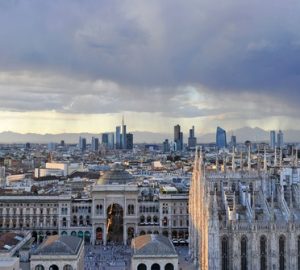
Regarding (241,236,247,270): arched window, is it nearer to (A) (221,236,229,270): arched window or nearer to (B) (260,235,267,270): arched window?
(A) (221,236,229,270): arched window

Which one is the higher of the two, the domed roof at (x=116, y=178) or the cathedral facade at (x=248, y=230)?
the domed roof at (x=116, y=178)

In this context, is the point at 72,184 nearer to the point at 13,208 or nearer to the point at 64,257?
the point at 13,208

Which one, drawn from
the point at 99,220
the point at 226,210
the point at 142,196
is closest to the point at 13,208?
the point at 99,220

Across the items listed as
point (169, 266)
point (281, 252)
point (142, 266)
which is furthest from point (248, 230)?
point (142, 266)

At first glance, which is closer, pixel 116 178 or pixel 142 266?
pixel 142 266

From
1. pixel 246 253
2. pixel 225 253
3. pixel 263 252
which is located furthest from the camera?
pixel 263 252

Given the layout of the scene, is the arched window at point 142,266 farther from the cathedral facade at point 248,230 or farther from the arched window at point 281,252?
the arched window at point 281,252

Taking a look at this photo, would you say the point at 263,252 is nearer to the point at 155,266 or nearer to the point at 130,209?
the point at 155,266

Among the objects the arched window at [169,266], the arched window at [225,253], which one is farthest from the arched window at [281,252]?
the arched window at [169,266]

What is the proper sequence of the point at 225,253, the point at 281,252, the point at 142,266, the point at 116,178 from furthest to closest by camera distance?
the point at 116,178, the point at 142,266, the point at 281,252, the point at 225,253

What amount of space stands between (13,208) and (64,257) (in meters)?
38.8

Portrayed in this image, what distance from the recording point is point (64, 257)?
6231 cm

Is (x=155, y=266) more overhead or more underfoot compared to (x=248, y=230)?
more underfoot

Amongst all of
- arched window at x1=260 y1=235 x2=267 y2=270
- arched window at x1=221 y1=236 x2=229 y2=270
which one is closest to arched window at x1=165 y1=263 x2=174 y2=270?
arched window at x1=221 y1=236 x2=229 y2=270
